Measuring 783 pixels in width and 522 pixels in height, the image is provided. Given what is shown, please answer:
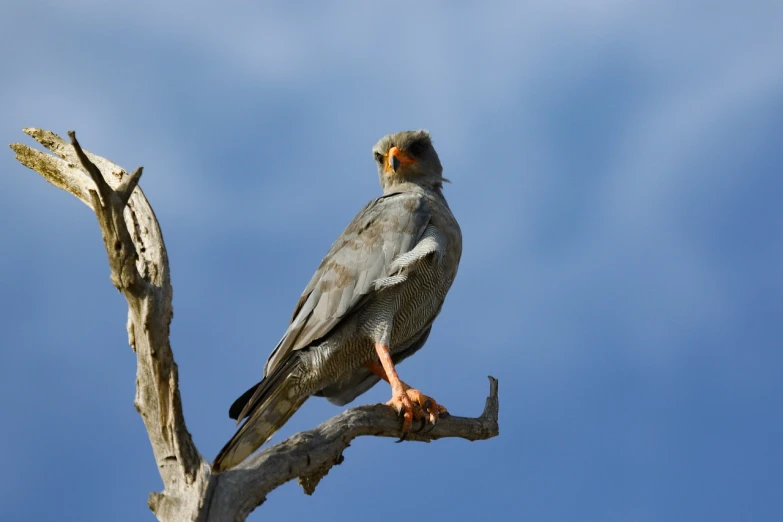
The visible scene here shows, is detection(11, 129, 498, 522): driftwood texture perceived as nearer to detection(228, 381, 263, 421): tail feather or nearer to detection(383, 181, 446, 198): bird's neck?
detection(228, 381, 263, 421): tail feather

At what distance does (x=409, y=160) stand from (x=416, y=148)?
195 mm

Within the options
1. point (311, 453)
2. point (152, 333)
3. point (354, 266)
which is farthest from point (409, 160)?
point (152, 333)

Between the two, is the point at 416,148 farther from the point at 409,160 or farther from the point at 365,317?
the point at 365,317

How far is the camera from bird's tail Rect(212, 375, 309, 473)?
545 centimetres

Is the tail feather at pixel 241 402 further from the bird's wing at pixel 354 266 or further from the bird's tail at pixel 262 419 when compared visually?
the bird's wing at pixel 354 266

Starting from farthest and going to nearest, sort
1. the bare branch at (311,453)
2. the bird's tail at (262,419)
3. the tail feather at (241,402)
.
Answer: the tail feather at (241,402) → the bird's tail at (262,419) → the bare branch at (311,453)

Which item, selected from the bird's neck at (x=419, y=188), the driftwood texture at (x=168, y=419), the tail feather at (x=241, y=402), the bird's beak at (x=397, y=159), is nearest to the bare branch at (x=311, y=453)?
the driftwood texture at (x=168, y=419)

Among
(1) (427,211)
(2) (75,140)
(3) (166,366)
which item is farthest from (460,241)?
(2) (75,140)

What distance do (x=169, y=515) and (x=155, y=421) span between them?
2.05 feet

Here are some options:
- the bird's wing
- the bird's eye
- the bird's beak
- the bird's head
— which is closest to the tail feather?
the bird's wing

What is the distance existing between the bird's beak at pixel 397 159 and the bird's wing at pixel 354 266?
67 cm

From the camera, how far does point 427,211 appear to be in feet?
23.0

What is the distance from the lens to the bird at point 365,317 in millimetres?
6082

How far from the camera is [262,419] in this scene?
19.2 feet
